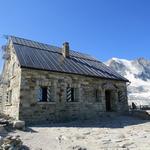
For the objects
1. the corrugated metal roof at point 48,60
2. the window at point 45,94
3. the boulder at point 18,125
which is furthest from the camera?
the corrugated metal roof at point 48,60

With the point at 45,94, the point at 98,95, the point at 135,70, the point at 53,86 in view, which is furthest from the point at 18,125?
the point at 135,70

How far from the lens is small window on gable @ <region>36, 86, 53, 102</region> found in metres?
14.4

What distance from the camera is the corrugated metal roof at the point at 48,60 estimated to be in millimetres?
14605

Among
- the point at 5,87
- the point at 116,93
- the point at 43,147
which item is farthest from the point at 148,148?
the point at 5,87

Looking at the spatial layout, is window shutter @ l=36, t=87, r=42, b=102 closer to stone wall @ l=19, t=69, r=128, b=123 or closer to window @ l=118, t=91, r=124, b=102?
stone wall @ l=19, t=69, r=128, b=123

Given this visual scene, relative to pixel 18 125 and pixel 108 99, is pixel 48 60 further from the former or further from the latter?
pixel 18 125

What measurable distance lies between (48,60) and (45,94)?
2851 millimetres

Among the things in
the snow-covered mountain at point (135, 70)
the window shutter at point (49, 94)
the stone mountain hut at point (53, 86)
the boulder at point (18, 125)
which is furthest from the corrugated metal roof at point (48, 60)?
the snow-covered mountain at point (135, 70)

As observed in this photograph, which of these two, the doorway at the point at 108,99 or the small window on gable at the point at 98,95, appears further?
the doorway at the point at 108,99

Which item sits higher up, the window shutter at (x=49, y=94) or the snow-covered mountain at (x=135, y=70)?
the snow-covered mountain at (x=135, y=70)

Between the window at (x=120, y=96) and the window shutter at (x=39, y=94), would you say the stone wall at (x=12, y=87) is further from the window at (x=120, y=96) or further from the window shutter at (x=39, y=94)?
the window at (x=120, y=96)

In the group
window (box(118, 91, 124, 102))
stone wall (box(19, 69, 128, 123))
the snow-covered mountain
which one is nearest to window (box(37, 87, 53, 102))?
stone wall (box(19, 69, 128, 123))

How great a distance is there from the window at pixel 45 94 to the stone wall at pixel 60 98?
0.29 meters

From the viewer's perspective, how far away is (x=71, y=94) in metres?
15.9
